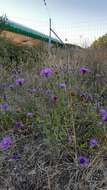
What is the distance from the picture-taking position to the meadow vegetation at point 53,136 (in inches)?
96.8

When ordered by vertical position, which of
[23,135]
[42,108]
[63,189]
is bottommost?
[63,189]

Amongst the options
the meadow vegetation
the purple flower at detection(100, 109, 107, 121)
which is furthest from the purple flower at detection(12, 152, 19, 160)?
the purple flower at detection(100, 109, 107, 121)

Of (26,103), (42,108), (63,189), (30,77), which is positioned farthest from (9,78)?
(63,189)

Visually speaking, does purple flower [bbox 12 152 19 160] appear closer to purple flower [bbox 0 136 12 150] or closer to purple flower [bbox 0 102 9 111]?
purple flower [bbox 0 136 12 150]

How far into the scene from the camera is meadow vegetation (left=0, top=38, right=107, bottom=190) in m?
2.46

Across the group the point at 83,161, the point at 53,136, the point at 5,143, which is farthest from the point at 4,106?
the point at 83,161

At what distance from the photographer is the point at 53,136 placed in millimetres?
2645

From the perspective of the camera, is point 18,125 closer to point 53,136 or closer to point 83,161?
point 53,136

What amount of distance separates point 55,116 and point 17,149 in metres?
0.34

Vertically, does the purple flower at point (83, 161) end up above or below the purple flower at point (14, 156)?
above

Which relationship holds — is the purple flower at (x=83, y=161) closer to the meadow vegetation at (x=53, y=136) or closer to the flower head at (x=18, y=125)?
the meadow vegetation at (x=53, y=136)

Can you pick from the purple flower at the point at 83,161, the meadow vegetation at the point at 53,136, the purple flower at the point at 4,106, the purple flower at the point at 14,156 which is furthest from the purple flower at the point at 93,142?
the purple flower at the point at 4,106

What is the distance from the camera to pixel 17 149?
9.02 feet

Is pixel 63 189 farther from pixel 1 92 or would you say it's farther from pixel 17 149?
pixel 1 92
